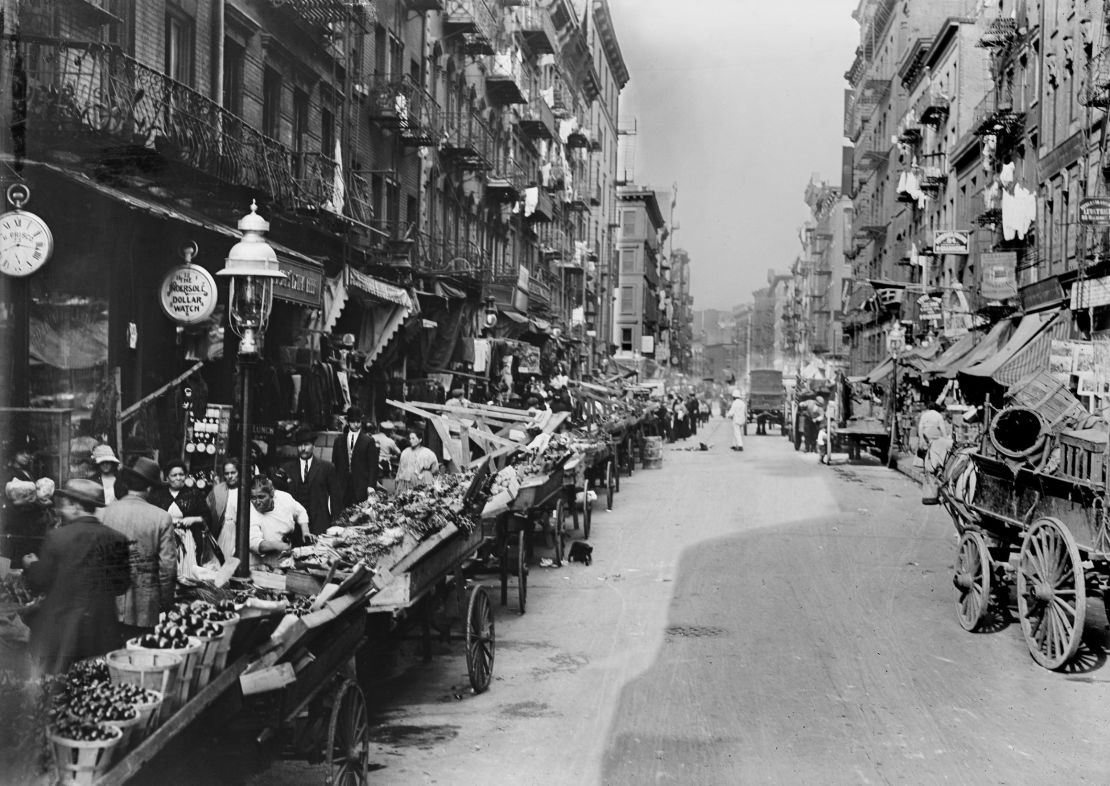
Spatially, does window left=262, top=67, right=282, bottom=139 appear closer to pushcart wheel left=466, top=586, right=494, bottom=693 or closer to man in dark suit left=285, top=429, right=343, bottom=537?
man in dark suit left=285, top=429, right=343, bottom=537

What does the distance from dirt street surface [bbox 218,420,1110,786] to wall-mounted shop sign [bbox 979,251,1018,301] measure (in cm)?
1829

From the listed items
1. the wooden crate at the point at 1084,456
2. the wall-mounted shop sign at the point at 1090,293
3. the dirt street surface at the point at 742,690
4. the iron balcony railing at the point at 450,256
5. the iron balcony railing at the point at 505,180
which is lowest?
the dirt street surface at the point at 742,690

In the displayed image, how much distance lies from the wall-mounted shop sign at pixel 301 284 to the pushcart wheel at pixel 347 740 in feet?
29.0

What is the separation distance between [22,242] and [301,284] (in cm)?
635

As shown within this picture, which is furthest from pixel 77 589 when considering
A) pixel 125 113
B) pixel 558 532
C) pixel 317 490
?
pixel 558 532

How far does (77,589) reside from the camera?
5.73m

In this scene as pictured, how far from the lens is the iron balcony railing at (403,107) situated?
2230 centimetres

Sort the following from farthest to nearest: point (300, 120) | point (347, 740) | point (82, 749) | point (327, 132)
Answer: point (327, 132) < point (300, 120) < point (347, 740) < point (82, 749)

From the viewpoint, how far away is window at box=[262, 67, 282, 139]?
17.7 metres

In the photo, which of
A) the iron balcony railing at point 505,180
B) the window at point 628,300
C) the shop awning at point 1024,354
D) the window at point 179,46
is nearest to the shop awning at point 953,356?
the shop awning at point 1024,354

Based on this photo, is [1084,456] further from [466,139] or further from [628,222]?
[628,222]

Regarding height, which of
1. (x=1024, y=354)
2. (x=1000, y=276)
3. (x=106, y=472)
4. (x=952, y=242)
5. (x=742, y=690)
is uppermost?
(x=952, y=242)

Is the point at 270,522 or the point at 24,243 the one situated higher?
the point at 24,243

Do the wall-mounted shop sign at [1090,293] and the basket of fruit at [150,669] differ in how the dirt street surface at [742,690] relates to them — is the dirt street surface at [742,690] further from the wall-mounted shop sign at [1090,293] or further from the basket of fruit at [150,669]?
the wall-mounted shop sign at [1090,293]
